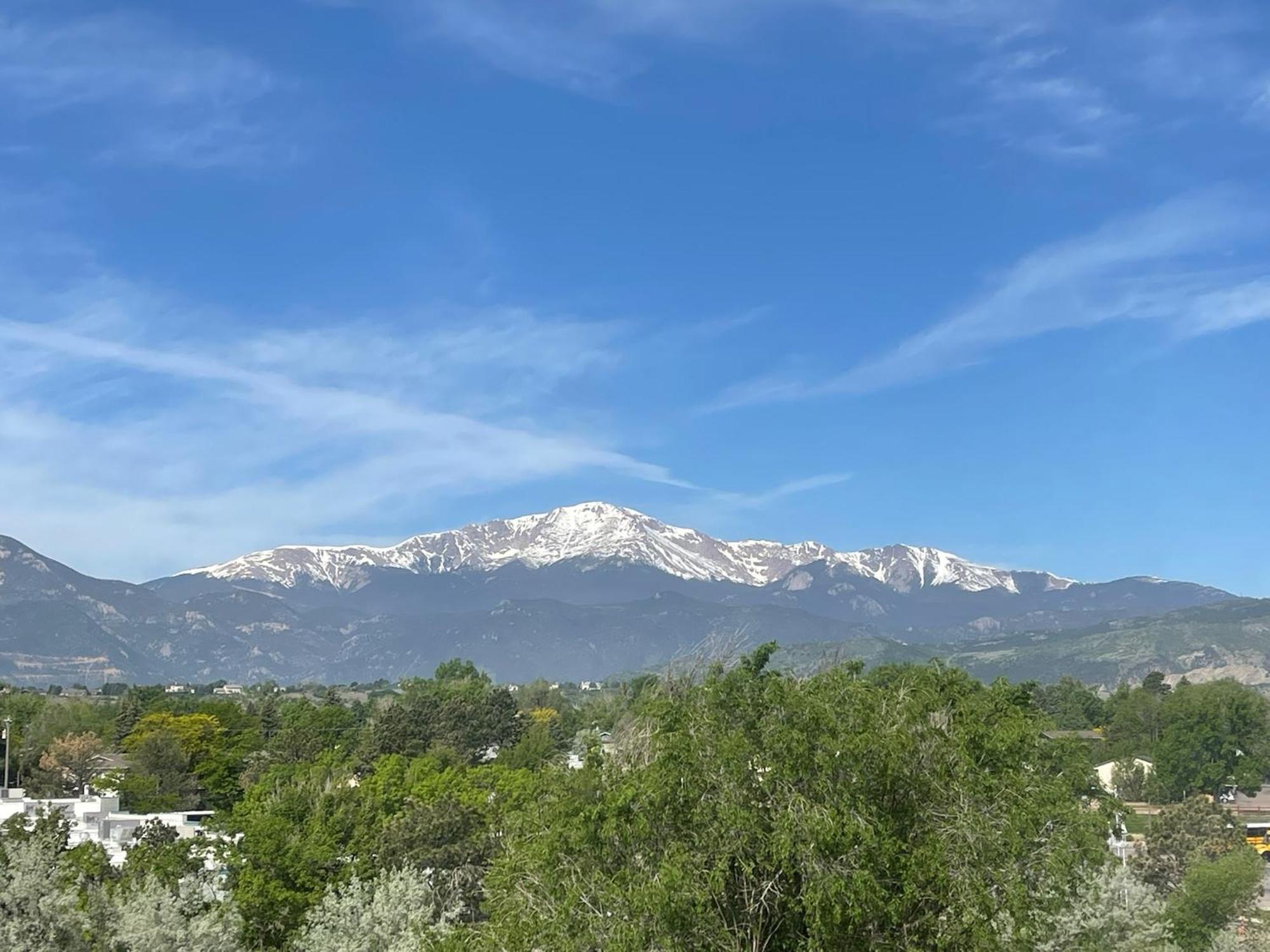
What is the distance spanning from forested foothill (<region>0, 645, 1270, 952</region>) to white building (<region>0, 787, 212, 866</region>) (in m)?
4.56

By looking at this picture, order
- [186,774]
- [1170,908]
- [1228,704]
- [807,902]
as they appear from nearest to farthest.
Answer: [807,902], [1170,908], [186,774], [1228,704]

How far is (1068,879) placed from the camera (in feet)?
85.8

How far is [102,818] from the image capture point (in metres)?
61.8

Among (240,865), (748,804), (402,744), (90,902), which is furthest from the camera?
(402,744)

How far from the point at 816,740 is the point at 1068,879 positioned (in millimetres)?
9485

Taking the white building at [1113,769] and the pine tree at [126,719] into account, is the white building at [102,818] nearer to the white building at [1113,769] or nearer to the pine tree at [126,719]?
the pine tree at [126,719]

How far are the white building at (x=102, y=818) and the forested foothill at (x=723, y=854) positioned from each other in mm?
4563

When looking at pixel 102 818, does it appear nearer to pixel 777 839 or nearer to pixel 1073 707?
pixel 777 839

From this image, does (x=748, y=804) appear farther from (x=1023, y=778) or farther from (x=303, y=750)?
(x=303, y=750)

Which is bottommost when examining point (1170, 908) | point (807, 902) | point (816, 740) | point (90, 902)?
point (1170, 908)

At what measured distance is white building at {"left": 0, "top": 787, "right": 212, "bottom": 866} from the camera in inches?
2232

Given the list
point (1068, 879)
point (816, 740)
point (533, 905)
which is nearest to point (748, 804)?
point (816, 740)

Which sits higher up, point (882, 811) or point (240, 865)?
point (882, 811)

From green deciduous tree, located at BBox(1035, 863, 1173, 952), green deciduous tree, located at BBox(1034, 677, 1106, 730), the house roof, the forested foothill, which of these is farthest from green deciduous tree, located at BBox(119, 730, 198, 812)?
green deciduous tree, located at BBox(1034, 677, 1106, 730)
